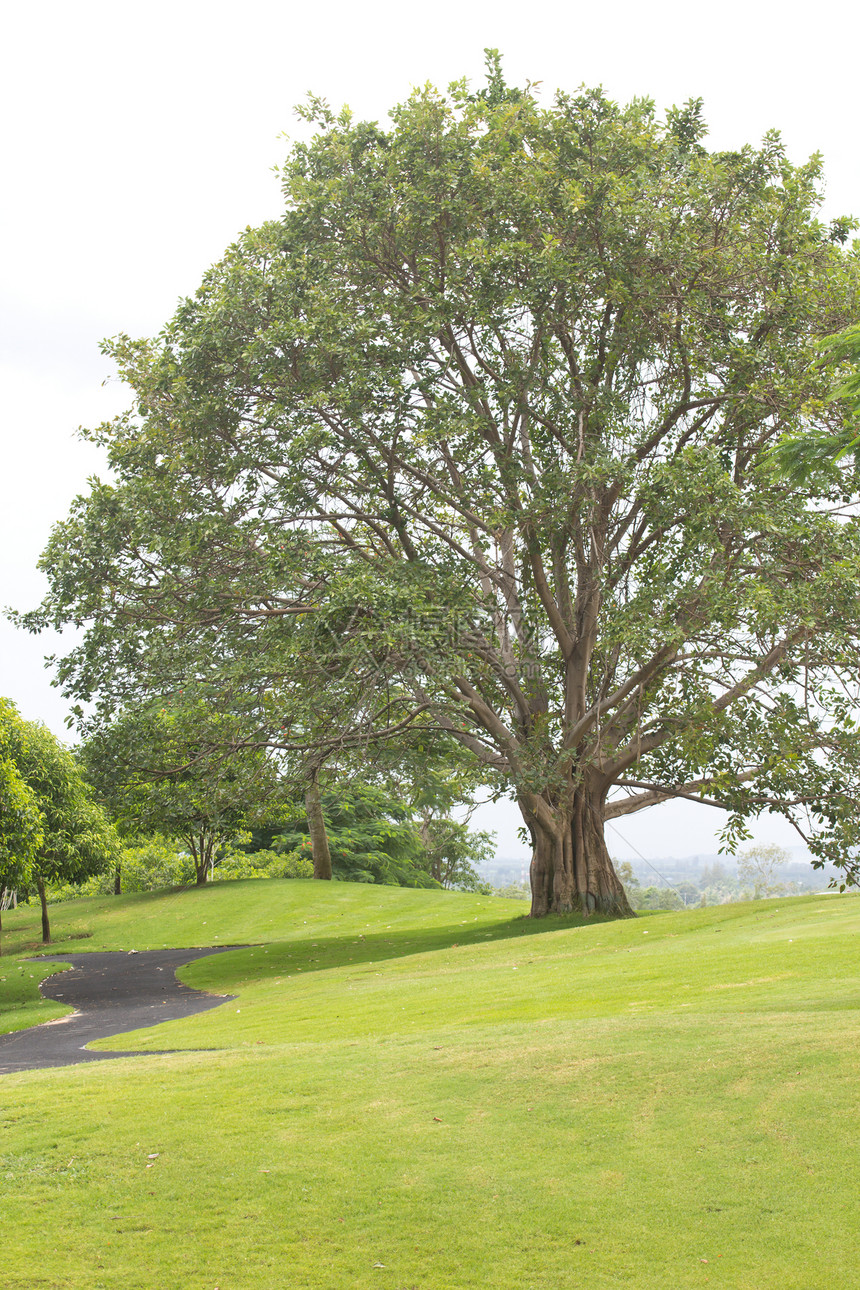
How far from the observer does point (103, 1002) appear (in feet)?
57.4

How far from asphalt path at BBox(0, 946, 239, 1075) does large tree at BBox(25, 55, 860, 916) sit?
5.15 m

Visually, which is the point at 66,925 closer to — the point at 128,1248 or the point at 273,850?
the point at 273,850

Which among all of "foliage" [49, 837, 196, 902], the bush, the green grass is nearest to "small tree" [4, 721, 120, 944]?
the bush

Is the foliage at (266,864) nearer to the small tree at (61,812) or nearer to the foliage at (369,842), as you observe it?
the foliage at (369,842)

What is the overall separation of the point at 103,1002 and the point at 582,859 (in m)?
9.68

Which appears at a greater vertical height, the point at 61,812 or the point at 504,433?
the point at 504,433

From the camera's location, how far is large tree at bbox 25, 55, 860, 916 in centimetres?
1559

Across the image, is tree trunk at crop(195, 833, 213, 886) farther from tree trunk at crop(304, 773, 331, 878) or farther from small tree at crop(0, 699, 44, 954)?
small tree at crop(0, 699, 44, 954)

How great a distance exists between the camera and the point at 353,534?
19938 millimetres

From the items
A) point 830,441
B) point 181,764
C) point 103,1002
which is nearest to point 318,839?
point 181,764

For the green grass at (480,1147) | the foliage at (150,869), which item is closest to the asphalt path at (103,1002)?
the green grass at (480,1147)

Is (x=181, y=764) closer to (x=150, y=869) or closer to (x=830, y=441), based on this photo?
(x=830, y=441)

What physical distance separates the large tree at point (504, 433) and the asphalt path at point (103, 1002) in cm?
515

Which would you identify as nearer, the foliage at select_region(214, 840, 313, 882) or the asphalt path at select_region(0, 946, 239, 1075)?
the asphalt path at select_region(0, 946, 239, 1075)
